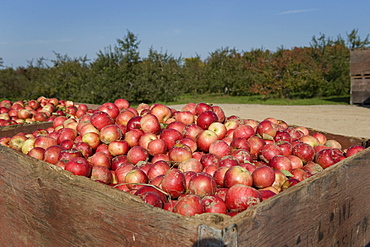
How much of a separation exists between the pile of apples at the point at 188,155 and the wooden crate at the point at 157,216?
0.81ft

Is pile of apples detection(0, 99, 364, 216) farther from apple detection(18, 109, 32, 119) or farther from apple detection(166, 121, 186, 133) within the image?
apple detection(18, 109, 32, 119)

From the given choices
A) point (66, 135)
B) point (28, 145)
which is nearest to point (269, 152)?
point (66, 135)

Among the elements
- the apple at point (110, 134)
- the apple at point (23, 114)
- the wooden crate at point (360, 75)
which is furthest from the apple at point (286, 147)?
the wooden crate at point (360, 75)

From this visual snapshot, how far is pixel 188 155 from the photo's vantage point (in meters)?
2.72

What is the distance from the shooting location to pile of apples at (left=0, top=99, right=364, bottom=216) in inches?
80.3

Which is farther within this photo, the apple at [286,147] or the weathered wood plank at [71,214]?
the apple at [286,147]

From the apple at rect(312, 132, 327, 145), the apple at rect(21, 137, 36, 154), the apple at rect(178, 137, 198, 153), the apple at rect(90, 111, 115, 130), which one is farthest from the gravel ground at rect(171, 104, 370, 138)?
the apple at rect(21, 137, 36, 154)

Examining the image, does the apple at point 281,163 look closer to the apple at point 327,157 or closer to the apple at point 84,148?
the apple at point 327,157

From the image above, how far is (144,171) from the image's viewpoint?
255 centimetres

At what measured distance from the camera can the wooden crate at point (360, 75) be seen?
45.3 ft

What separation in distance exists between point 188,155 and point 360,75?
1412cm

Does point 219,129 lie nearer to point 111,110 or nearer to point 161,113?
point 161,113

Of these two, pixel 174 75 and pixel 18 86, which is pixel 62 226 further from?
pixel 18 86

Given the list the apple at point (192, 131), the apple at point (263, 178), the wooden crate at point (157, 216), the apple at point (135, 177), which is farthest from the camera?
the apple at point (192, 131)
